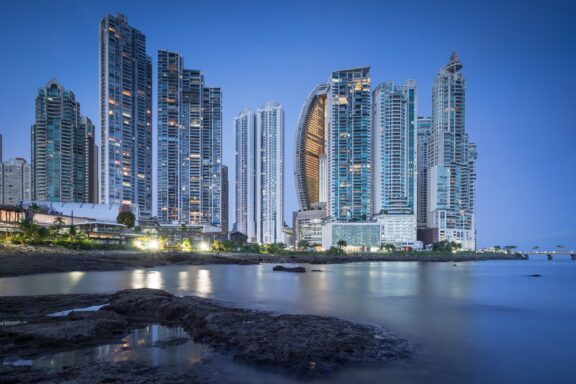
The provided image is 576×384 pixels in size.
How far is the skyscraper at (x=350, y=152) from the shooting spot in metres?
183

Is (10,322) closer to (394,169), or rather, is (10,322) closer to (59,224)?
(59,224)

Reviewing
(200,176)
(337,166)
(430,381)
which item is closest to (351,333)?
(430,381)

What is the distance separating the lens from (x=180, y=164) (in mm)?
193875

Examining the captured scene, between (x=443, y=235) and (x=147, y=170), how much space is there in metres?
154

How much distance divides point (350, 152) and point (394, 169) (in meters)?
24.0

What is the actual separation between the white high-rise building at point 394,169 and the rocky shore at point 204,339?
549 feet

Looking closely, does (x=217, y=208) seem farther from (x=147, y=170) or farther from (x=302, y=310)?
(x=302, y=310)

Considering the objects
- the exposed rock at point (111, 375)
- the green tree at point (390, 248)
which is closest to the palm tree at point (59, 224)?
the exposed rock at point (111, 375)

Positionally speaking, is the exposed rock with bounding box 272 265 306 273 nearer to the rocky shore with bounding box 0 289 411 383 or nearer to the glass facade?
the rocky shore with bounding box 0 289 411 383

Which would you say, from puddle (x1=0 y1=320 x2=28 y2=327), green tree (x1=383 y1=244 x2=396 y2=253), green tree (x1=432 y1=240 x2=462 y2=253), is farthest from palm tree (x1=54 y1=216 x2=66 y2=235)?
green tree (x1=432 y1=240 x2=462 y2=253)

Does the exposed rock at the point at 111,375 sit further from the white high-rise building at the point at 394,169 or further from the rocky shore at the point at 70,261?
the white high-rise building at the point at 394,169

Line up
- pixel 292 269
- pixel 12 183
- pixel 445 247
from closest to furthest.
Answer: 1. pixel 292 269
2. pixel 445 247
3. pixel 12 183

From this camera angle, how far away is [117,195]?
513 ft

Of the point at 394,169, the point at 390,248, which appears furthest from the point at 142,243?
the point at 394,169
